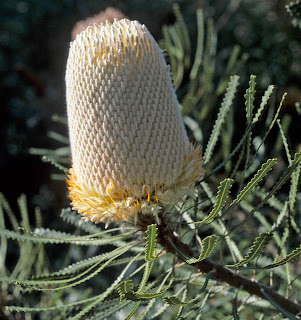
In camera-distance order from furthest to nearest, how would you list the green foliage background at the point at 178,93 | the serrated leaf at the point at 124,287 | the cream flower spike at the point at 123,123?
1. the green foliage background at the point at 178,93
2. the cream flower spike at the point at 123,123
3. the serrated leaf at the point at 124,287

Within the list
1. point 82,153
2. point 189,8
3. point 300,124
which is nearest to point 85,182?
point 82,153

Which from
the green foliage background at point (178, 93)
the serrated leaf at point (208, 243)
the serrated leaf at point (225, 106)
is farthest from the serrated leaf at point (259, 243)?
the green foliage background at point (178, 93)

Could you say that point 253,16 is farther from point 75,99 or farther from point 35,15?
point 75,99

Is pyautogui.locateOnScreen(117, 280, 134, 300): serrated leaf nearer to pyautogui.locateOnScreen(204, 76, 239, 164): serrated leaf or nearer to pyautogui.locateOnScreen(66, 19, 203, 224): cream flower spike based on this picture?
pyautogui.locateOnScreen(66, 19, 203, 224): cream flower spike

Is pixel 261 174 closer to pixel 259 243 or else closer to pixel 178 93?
pixel 259 243

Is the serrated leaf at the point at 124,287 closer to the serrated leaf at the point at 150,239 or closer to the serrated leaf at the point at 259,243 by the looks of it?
the serrated leaf at the point at 150,239

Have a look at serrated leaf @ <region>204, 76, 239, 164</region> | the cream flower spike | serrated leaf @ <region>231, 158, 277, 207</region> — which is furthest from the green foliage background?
serrated leaf @ <region>231, 158, 277, 207</region>

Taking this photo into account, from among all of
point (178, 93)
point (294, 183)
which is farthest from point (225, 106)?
point (178, 93)

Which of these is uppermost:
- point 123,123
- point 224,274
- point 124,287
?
point 123,123
